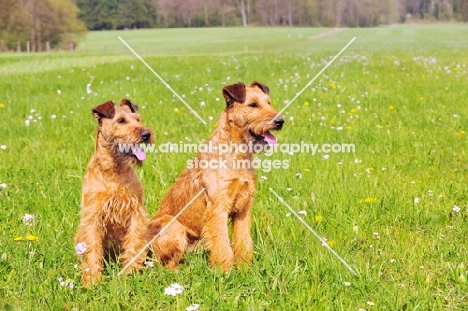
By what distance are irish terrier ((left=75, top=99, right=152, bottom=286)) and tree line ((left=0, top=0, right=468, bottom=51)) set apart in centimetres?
4041

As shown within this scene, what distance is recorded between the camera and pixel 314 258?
4289 mm

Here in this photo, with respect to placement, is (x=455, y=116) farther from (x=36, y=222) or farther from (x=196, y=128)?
(x=36, y=222)

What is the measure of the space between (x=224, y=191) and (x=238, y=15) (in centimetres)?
6789

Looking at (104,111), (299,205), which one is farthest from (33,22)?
(104,111)

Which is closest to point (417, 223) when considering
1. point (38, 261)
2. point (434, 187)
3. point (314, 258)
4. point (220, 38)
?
point (434, 187)

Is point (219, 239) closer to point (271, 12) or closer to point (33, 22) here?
point (33, 22)

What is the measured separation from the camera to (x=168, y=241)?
457 centimetres

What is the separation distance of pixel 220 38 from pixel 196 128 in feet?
177

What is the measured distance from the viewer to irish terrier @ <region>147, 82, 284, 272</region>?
457 cm

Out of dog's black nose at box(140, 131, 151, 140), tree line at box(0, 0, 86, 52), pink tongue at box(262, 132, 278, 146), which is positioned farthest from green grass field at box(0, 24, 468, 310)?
tree line at box(0, 0, 86, 52)

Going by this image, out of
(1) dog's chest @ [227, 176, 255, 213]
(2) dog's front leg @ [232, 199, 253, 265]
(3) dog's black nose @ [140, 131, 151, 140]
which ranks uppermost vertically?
(3) dog's black nose @ [140, 131, 151, 140]

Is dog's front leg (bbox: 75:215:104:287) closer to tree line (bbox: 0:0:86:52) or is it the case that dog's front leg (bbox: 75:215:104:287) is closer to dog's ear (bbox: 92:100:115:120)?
dog's ear (bbox: 92:100:115:120)

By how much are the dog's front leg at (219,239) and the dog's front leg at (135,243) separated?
2.06 feet

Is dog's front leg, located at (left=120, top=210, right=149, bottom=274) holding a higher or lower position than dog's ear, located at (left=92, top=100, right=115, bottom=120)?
lower
